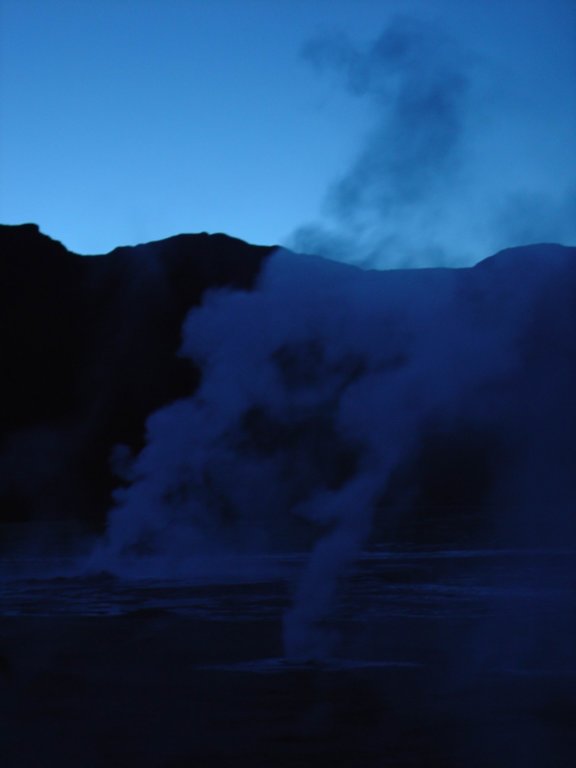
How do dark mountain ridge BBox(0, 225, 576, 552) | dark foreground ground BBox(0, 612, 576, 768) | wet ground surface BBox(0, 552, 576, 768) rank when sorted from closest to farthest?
dark foreground ground BBox(0, 612, 576, 768)
wet ground surface BBox(0, 552, 576, 768)
dark mountain ridge BBox(0, 225, 576, 552)

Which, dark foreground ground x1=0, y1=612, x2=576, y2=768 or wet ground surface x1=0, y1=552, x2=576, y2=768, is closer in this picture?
dark foreground ground x1=0, y1=612, x2=576, y2=768

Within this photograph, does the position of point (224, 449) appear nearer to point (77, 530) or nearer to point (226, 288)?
point (226, 288)

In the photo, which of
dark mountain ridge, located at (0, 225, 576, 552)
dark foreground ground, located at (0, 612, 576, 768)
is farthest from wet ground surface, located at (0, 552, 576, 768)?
dark mountain ridge, located at (0, 225, 576, 552)

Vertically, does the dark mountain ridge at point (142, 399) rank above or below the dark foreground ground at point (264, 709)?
above

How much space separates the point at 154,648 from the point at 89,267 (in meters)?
92.1

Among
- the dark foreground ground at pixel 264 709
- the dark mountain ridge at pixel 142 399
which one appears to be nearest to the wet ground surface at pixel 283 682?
the dark foreground ground at pixel 264 709

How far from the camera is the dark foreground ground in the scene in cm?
905

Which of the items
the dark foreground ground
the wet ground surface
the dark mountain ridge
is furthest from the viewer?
the dark mountain ridge

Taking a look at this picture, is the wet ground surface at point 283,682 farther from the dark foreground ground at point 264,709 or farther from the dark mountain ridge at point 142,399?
the dark mountain ridge at point 142,399

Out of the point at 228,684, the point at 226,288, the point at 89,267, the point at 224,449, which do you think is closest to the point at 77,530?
the point at 224,449

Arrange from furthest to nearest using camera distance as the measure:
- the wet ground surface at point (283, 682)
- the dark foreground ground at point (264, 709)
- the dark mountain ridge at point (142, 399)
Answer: the dark mountain ridge at point (142, 399) < the wet ground surface at point (283, 682) < the dark foreground ground at point (264, 709)

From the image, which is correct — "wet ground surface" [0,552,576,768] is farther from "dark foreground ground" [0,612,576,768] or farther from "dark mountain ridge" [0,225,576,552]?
"dark mountain ridge" [0,225,576,552]

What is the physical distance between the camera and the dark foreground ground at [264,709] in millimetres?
9047

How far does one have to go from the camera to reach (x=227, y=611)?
63.4ft
